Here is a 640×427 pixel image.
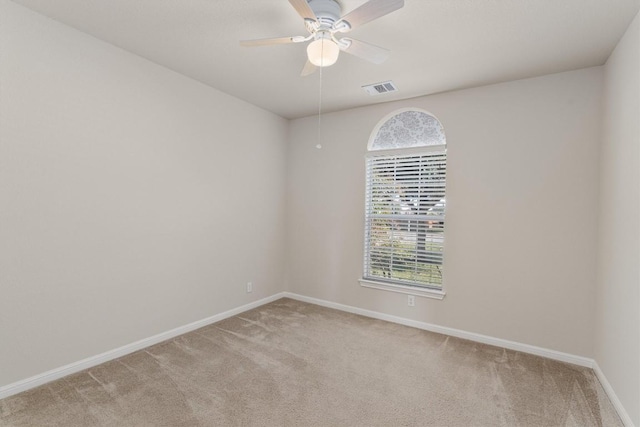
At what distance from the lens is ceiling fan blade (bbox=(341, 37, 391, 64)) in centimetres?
197

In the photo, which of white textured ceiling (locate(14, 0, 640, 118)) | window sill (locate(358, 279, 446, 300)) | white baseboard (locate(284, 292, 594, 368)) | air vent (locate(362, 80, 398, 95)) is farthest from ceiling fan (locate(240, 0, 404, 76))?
white baseboard (locate(284, 292, 594, 368))

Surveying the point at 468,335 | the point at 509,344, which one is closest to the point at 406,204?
the point at 468,335

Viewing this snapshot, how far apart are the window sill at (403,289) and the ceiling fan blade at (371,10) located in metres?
2.79

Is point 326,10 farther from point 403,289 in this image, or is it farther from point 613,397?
point 613,397

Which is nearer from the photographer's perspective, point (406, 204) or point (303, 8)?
point (303, 8)

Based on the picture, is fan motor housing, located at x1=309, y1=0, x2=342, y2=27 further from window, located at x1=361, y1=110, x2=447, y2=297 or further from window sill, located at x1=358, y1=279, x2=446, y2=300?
window sill, located at x1=358, y1=279, x2=446, y2=300

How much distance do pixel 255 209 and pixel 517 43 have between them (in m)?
3.17

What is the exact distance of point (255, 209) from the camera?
4.08 meters

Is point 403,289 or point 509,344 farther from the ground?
point 403,289

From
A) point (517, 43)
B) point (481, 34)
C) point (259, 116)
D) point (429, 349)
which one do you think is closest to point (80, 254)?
point (259, 116)

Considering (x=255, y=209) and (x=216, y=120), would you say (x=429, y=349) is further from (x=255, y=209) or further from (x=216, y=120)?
(x=216, y=120)

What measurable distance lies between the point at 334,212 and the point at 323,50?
2477 millimetres

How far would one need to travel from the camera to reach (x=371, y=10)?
164cm

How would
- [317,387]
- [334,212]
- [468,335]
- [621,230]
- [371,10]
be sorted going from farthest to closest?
1. [334,212]
2. [468,335]
3. [317,387]
4. [621,230]
5. [371,10]
